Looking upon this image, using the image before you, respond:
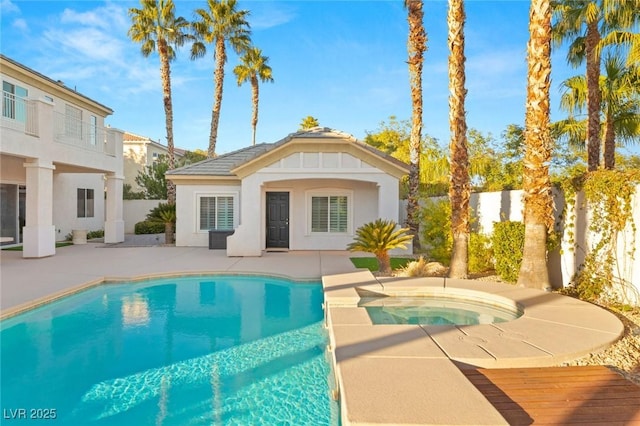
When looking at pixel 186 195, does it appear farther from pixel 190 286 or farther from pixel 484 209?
pixel 484 209

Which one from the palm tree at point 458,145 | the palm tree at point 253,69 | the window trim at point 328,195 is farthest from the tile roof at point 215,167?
the palm tree at point 253,69

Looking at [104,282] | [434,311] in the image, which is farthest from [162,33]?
[434,311]

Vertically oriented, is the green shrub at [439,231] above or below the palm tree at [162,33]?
below

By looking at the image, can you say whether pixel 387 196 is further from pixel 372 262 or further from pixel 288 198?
pixel 288 198

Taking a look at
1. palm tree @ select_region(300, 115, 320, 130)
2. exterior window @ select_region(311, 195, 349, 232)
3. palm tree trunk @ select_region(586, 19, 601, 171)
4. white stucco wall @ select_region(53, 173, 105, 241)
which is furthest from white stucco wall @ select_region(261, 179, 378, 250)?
palm tree @ select_region(300, 115, 320, 130)

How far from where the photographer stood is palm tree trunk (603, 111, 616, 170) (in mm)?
15409

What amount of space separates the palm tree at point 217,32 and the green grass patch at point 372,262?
15.4 metres

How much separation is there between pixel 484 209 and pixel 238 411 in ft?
38.7

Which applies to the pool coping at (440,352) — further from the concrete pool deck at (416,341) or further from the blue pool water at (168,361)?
the blue pool water at (168,361)

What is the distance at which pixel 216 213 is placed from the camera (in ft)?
64.4

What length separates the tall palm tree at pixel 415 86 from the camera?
16391 mm

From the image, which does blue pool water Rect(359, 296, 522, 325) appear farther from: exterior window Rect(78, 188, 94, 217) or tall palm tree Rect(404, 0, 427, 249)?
exterior window Rect(78, 188, 94, 217)

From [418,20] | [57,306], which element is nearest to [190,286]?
[57,306]

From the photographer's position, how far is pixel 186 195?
1936 cm
